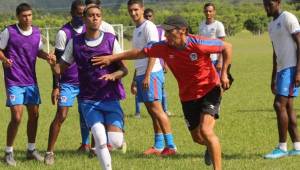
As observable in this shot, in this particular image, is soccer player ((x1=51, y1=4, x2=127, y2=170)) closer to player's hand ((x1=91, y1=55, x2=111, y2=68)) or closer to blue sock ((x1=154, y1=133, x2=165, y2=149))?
player's hand ((x1=91, y1=55, x2=111, y2=68))

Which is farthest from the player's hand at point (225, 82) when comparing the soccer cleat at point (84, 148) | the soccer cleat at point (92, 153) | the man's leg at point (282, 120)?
the soccer cleat at point (84, 148)

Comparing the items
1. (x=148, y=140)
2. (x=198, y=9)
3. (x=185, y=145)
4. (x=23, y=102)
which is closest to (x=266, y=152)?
(x=185, y=145)

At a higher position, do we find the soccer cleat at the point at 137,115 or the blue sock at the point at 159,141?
the blue sock at the point at 159,141

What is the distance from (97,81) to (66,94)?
5.39ft

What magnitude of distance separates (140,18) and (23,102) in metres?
2.06

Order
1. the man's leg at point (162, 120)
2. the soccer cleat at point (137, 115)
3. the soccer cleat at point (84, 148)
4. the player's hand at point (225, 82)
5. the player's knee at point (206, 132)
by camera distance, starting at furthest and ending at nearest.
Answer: the soccer cleat at point (137, 115) → the soccer cleat at point (84, 148) → the man's leg at point (162, 120) → the player's knee at point (206, 132) → the player's hand at point (225, 82)

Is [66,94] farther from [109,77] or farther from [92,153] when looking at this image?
[109,77]

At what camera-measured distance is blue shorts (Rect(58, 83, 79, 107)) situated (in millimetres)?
9359

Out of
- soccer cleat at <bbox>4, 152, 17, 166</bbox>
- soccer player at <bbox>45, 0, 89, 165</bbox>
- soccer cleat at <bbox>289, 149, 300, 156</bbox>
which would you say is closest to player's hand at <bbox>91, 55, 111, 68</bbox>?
soccer player at <bbox>45, 0, 89, 165</bbox>

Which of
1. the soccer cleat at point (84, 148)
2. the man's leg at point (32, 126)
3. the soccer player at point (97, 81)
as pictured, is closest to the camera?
the soccer player at point (97, 81)

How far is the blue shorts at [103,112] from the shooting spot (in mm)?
7875

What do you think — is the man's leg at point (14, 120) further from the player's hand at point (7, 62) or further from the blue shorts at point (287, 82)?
the blue shorts at point (287, 82)

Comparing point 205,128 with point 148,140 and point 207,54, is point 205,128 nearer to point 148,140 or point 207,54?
point 207,54

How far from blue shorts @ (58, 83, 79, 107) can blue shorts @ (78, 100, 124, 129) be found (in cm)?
A: 143
